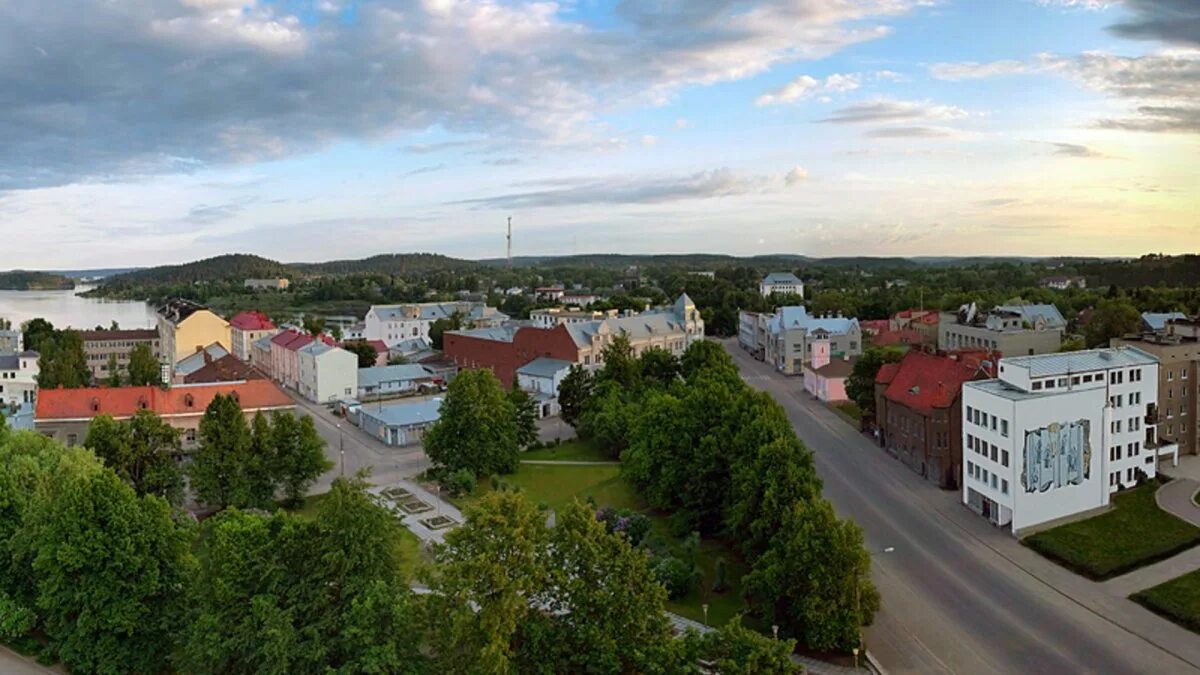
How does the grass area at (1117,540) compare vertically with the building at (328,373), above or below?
below

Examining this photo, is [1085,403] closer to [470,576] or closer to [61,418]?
[470,576]

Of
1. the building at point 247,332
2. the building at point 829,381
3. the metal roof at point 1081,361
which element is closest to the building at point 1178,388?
the metal roof at point 1081,361

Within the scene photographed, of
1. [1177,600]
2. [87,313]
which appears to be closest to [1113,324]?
[1177,600]

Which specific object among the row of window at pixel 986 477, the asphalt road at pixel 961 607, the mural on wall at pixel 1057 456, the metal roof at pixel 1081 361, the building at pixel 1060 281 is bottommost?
the asphalt road at pixel 961 607

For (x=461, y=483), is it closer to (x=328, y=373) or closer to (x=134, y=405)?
(x=134, y=405)

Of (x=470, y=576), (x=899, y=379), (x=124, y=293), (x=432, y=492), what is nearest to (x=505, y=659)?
(x=470, y=576)

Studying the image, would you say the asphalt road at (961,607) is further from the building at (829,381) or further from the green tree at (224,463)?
the green tree at (224,463)
